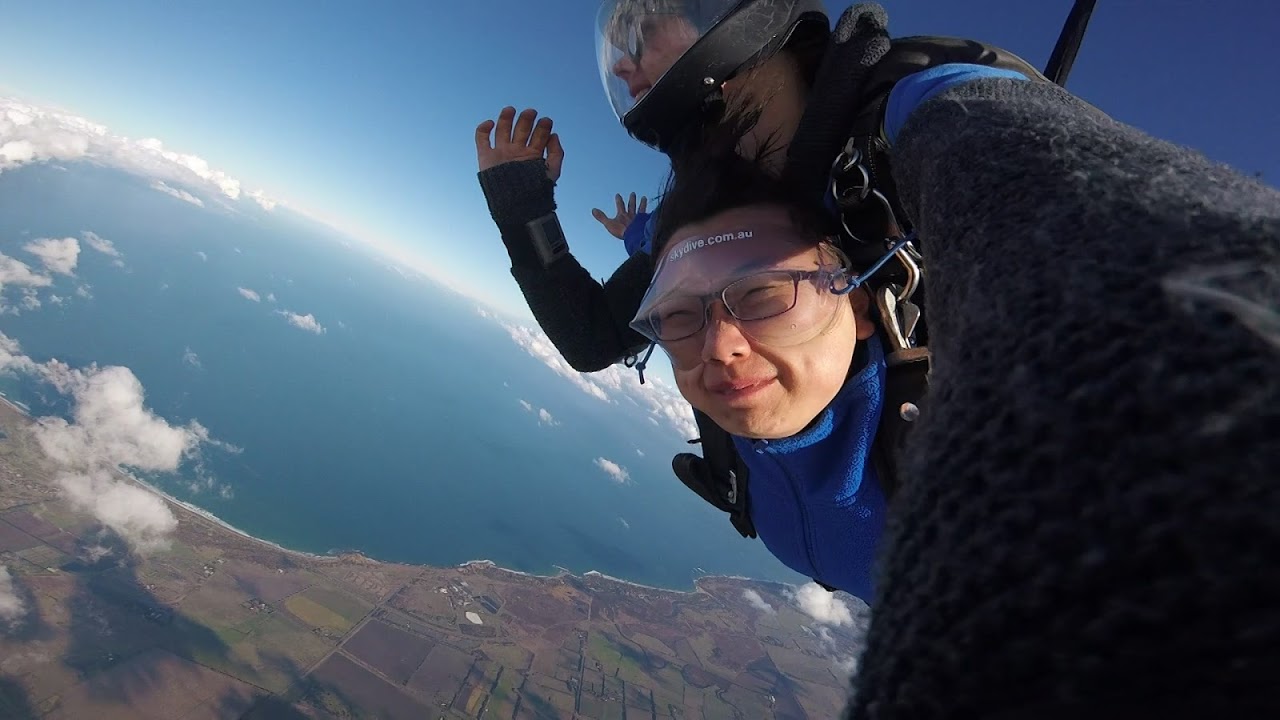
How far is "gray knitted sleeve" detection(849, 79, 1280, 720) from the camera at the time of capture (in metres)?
0.18

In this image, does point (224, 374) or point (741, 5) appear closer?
point (741, 5)

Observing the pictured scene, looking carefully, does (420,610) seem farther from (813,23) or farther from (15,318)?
(15,318)

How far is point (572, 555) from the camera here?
40.2 m

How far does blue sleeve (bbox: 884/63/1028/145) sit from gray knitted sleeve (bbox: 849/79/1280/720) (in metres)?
0.58

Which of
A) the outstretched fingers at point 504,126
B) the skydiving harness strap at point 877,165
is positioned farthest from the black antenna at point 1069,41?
the outstretched fingers at point 504,126

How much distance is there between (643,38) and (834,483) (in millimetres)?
1670

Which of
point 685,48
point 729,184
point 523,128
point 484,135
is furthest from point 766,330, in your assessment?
point 484,135

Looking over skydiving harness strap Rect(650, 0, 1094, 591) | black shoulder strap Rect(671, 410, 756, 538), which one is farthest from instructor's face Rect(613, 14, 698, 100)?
black shoulder strap Rect(671, 410, 756, 538)

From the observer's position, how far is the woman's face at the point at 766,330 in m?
1.28

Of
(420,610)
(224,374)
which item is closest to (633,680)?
(420,610)

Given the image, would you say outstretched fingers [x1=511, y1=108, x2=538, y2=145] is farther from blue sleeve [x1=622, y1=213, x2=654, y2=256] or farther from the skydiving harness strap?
the skydiving harness strap

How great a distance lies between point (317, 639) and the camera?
23297mm

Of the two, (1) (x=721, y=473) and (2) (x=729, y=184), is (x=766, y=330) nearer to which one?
(2) (x=729, y=184)

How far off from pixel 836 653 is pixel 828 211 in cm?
4721
